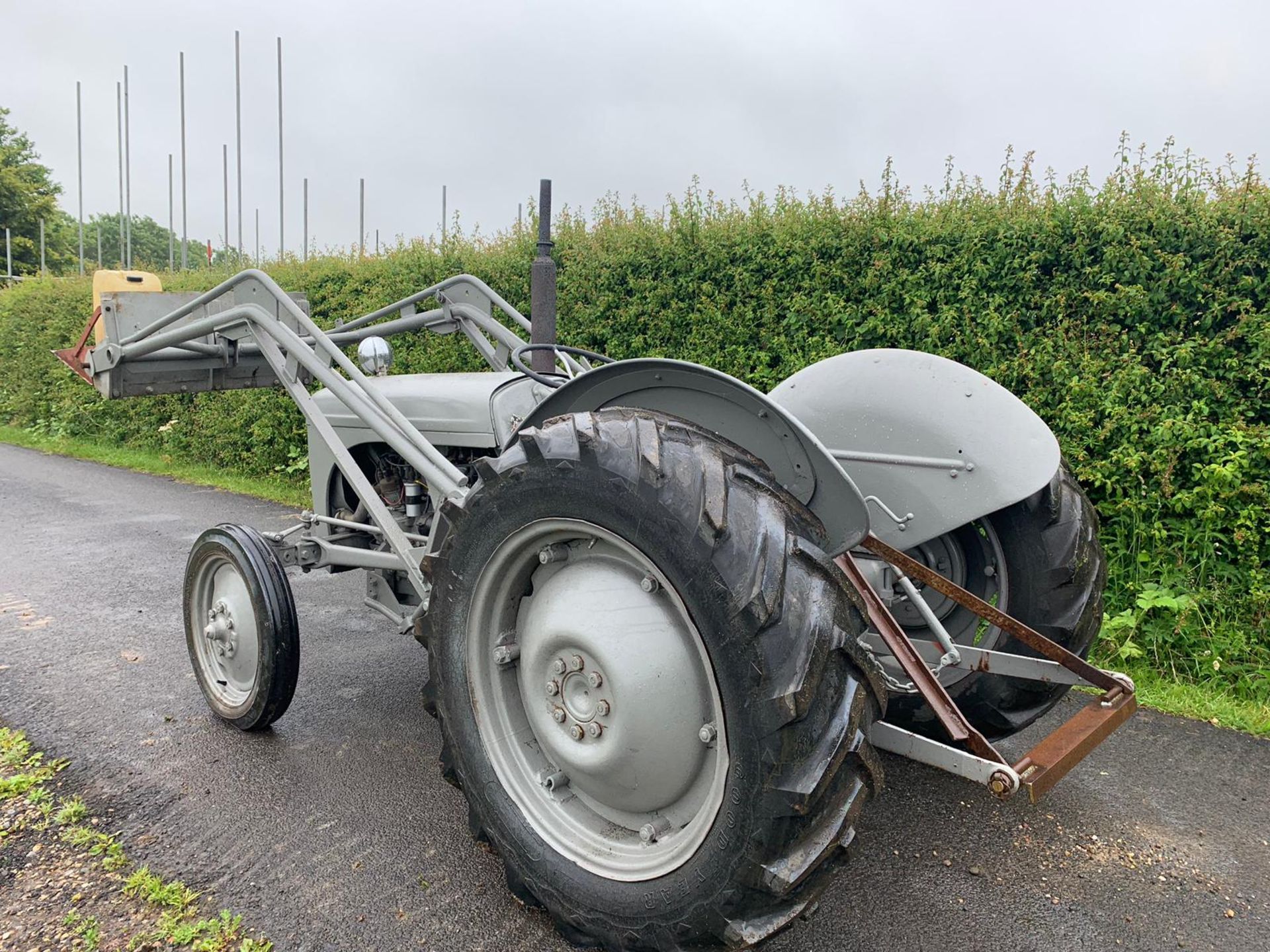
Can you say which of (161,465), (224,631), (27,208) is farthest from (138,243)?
(224,631)

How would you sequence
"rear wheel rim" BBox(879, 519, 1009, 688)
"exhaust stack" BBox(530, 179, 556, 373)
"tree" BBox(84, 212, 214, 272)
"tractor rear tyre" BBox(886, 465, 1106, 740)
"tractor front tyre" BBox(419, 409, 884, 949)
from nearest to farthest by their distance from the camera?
"tractor front tyre" BBox(419, 409, 884, 949)
"tractor rear tyre" BBox(886, 465, 1106, 740)
"rear wheel rim" BBox(879, 519, 1009, 688)
"exhaust stack" BBox(530, 179, 556, 373)
"tree" BBox(84, 212, 214, 272)

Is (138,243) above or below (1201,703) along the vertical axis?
above

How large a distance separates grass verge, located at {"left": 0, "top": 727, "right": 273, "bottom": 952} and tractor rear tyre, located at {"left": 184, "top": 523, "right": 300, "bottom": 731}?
2.06 ft

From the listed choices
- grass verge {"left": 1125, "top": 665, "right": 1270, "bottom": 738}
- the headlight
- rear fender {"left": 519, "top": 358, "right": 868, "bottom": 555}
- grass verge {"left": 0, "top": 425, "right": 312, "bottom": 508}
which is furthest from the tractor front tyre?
grass verge {"left": 0, "top": 425, "right": 312, "bottom": 508}

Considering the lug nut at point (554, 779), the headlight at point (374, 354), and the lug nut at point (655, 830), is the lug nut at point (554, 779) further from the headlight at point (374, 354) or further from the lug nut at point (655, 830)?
the headlight at point (374, 354)

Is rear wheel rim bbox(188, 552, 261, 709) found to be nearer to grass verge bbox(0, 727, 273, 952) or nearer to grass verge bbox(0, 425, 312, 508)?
grass verge bbox(0, 727, 273, 952)

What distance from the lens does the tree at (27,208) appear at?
130 feet

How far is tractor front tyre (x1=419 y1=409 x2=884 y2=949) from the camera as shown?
161 cm

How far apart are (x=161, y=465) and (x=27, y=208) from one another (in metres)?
39.8

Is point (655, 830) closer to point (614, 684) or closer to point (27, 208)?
point (614, 684)

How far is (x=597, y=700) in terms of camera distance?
198cm

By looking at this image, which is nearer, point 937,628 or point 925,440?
point 937,628

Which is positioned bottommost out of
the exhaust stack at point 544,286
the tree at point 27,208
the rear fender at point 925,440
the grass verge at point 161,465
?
the grass verge at point 161,465

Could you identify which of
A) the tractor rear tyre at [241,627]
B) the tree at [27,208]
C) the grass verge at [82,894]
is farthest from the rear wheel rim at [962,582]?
the tree at [27,208]
